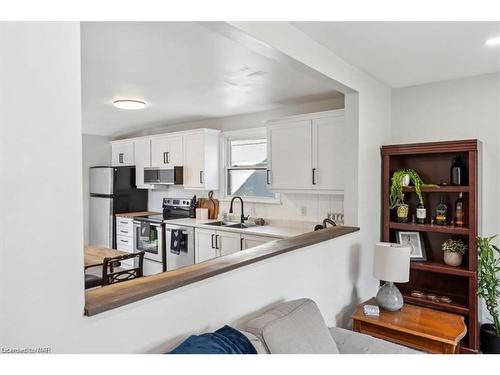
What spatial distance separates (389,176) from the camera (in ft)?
10.1

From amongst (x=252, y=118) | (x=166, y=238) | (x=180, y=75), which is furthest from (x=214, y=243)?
(x=180, y=75)

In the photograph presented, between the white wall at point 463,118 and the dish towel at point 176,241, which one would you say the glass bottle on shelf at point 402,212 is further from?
the dish towel at point 176,241

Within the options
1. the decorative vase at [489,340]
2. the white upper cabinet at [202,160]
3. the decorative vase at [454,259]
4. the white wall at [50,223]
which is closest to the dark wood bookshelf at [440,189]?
the decorative vase at [454,259]

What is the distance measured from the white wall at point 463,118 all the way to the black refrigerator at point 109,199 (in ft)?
13.4

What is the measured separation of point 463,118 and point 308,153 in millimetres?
1411

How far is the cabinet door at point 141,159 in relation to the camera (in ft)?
17.0

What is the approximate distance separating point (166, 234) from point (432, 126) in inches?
133

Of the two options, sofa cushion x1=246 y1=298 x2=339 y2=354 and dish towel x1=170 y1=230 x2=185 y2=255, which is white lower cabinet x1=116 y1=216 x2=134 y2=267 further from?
sofa cushion x1=246 y1=298 x2=339 y2=354

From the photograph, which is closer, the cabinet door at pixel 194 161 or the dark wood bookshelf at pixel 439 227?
the dark wood bookshelf at pixel 439 227

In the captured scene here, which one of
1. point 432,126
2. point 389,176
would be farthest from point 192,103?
point 432,126

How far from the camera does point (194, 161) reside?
4566 millimetres

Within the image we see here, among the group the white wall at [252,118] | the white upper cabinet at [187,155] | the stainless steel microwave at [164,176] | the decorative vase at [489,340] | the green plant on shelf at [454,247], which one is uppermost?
the white wall at [252,118]

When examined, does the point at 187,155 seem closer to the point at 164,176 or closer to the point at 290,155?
the point at 164,176

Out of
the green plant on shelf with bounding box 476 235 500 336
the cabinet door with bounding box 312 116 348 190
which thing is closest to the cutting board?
the cabinet door with bounding box 312 116 348 190
